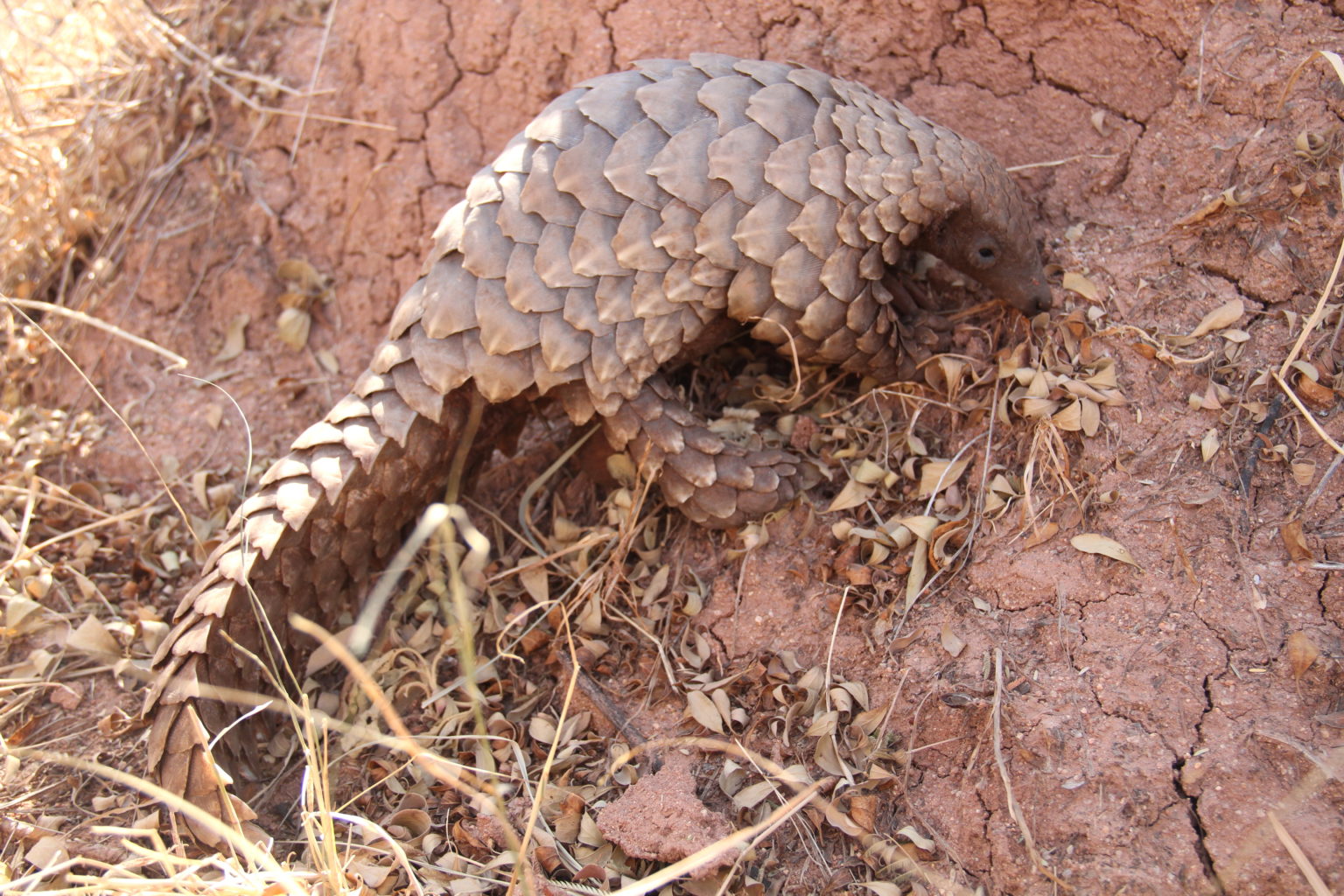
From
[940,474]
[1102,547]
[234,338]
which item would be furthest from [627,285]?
[234,338]

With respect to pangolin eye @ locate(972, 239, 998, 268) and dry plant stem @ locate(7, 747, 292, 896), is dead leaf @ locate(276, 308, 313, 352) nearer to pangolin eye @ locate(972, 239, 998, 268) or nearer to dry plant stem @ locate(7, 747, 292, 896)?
dry plant stem @ locate(7, 747, 292, 896)

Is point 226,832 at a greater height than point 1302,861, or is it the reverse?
point 226,832

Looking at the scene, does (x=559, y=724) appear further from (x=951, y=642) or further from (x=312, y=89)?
(x=312, y=89)

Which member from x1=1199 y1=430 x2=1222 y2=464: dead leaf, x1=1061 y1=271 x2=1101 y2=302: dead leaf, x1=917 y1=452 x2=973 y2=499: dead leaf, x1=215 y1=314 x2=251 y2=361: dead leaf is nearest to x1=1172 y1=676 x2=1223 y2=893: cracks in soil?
A: x1=1199 y1=430 x2=1222 y2=464: dead leaf

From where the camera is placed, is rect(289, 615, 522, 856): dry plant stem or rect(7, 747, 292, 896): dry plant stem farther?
rect(7, 747, 292, 896): dry plant stem

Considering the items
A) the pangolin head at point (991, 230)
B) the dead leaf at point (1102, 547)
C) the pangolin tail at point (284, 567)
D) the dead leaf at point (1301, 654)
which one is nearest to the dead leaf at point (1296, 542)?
the dead leaf at point (1301, 654)

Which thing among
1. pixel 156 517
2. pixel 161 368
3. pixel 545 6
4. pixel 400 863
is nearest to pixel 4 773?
pixel 156 517

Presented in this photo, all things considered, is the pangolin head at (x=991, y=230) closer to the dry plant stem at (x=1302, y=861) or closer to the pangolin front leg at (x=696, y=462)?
the pangolin front leg at (x=696, y=462)
